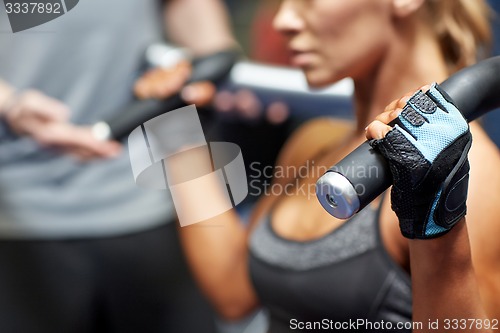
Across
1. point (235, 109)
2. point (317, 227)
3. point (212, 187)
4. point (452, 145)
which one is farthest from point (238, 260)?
point (452, 145)

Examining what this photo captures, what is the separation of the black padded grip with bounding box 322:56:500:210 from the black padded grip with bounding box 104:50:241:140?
526mm

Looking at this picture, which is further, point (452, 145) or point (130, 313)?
point (130, 313)

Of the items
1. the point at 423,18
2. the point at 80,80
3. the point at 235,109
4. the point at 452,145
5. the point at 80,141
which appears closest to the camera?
the point at 452,145

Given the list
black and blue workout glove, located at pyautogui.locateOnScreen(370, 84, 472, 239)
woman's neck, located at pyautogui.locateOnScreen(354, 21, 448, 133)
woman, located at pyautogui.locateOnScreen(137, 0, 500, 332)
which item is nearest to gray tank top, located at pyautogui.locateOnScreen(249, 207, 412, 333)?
woman, located at pyautogui.locateOnScreen(137, 0, 500, 332)

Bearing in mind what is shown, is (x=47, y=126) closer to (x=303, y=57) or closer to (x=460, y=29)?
(x=303, y=57)

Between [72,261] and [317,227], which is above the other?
[317,227]

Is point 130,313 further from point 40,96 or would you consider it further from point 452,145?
point 452,145

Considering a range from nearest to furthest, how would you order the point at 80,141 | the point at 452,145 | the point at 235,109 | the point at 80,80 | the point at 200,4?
the point at 452,145
the point at 80,141
the point at 80,80
the point at 200,4
the point at 235,109

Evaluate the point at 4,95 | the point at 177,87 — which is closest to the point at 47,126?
the point at 4,95

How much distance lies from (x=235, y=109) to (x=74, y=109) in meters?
0.39

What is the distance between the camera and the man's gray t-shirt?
3.75 feet

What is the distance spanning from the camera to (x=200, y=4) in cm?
130

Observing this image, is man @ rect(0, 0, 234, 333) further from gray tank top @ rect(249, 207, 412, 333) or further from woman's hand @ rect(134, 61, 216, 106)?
gray tank top @ rect(249, 207, 412, 333)

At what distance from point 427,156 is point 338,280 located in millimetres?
335
